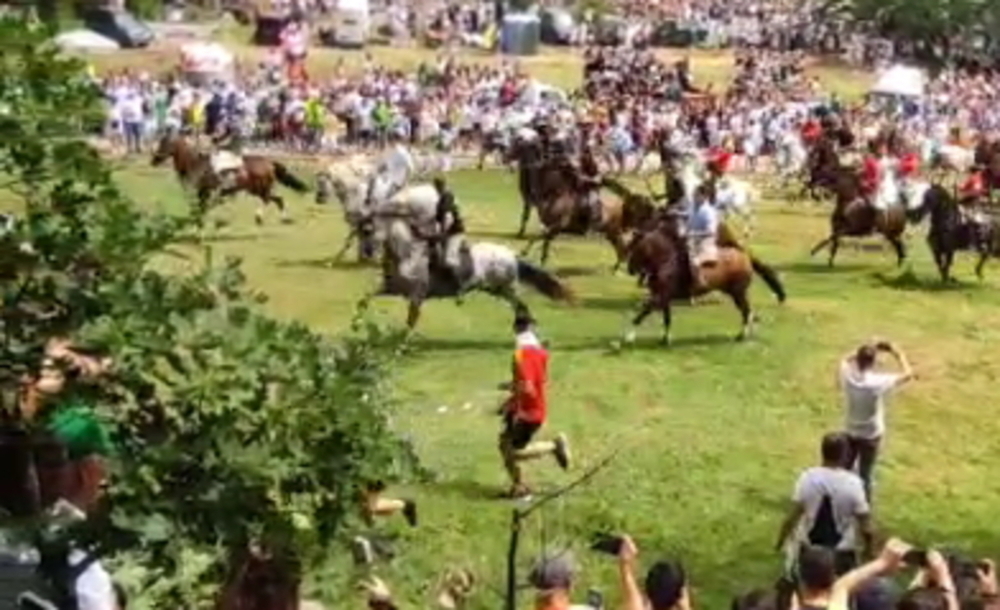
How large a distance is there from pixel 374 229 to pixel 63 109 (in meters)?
19.0

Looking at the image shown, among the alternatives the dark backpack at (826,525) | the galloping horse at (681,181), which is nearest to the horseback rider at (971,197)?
the galloping horse at (681,181)

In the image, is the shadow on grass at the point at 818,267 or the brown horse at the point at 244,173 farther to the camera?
the brown horse at the point at 244,173

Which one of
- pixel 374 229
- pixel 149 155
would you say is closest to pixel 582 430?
pixel 374 229

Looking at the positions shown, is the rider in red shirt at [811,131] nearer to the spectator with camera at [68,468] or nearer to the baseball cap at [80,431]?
the spectator with camera at [68,468]

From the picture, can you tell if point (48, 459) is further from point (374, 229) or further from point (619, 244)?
point (619, 244)

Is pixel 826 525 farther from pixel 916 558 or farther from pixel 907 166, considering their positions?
pixel 907 166

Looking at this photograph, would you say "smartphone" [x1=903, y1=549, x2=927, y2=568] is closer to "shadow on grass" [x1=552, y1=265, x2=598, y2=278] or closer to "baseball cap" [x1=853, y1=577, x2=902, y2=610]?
"baseball cap" [x1=853, y1=577, x2=902, y2=610]

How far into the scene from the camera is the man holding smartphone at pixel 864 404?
1631 cm

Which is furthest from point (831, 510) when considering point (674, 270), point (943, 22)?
point (943, 22)

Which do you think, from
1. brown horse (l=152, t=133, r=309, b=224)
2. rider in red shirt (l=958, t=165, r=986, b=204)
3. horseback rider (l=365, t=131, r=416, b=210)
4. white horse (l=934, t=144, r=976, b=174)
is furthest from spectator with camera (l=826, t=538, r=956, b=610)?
white horse (l=934, t=144, r=976, b=174)

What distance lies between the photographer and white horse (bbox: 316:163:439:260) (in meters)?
24.3

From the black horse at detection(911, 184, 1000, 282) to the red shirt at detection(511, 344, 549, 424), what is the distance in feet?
44.5

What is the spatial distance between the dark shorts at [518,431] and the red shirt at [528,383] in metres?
0.06

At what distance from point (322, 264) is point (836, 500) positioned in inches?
728
